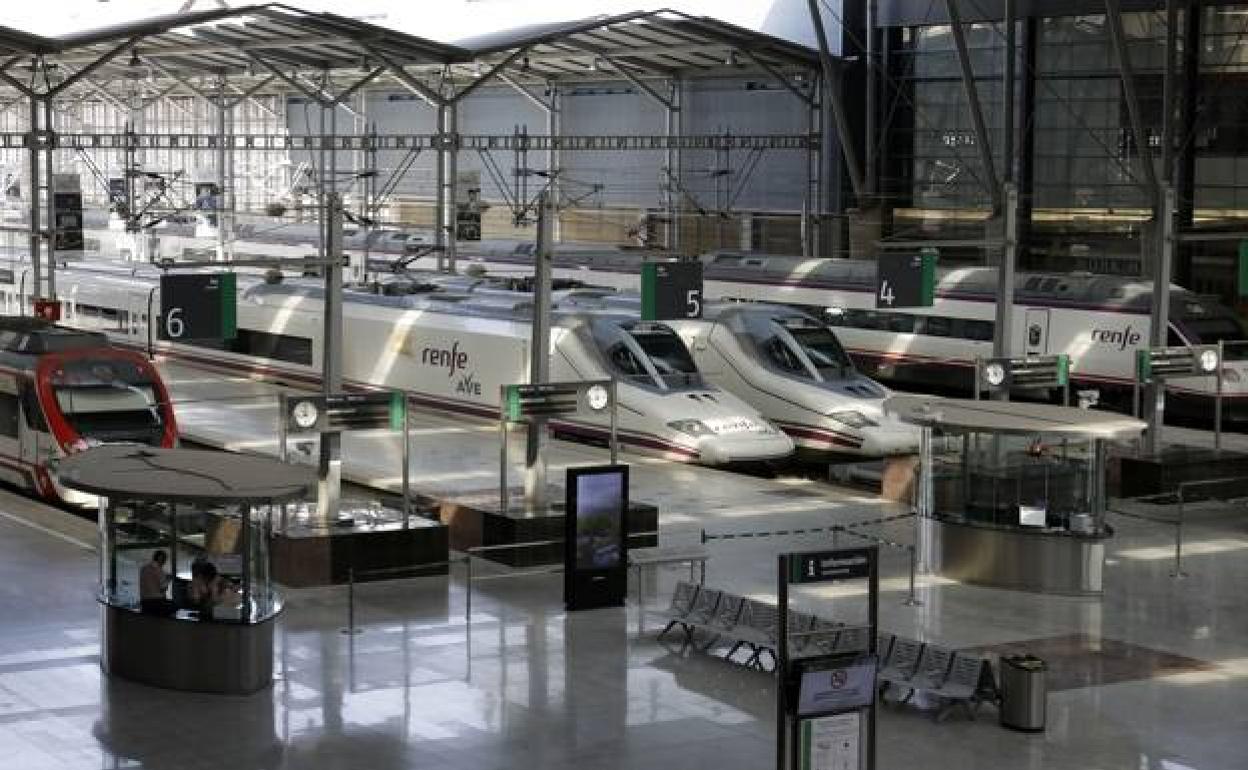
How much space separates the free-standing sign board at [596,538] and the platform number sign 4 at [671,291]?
9743mm

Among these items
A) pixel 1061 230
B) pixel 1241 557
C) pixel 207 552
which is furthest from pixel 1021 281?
pixel 207 552

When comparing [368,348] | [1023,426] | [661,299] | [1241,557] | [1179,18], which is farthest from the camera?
[1179,18]

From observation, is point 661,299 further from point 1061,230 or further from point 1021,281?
point 1061,230

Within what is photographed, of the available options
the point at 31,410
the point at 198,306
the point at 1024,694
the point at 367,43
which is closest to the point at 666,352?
the point at 198,306

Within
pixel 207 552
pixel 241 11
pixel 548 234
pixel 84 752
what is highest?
pixel 241 11

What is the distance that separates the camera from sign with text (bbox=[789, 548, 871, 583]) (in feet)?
48.5

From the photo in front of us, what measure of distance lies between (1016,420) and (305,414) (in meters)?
7.47

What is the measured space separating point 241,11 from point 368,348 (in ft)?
23.0

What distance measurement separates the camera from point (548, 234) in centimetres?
2581

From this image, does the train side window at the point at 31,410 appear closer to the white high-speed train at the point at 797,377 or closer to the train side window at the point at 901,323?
the white high-speed train at the point at 797,377

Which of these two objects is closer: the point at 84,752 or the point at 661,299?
the point at 84,752

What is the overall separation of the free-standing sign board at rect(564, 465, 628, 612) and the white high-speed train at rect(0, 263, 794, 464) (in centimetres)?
351

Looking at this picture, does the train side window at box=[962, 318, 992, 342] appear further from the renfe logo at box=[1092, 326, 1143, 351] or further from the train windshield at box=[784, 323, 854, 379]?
the train windshield at box=[784, 323, 854, 379]

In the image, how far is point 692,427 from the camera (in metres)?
30.8
